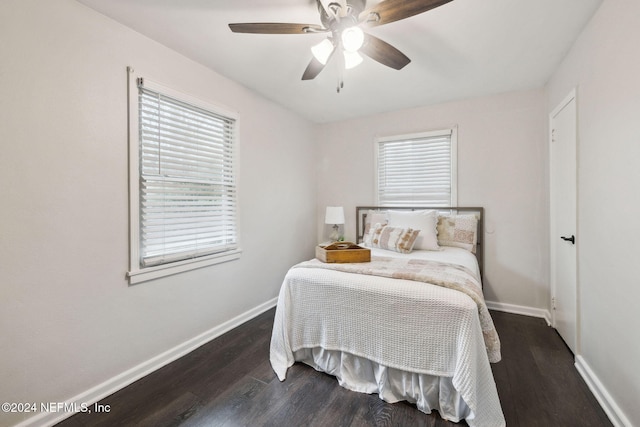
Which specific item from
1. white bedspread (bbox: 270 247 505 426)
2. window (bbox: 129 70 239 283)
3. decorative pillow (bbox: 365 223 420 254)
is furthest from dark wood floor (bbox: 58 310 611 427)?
decorative pillow (bbox: 365 223 420 254)

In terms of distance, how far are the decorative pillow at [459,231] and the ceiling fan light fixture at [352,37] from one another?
229 cm

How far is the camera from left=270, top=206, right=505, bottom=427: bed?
142cm

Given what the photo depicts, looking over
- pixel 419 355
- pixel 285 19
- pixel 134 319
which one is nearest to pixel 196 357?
pixel 134 319

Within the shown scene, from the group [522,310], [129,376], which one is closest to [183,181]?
[129,376]

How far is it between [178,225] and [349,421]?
73.6 inches

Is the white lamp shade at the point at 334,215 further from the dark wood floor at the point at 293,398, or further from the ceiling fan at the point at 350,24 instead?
the ceiling fan at the point at 350,24

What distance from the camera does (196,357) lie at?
7.14ft

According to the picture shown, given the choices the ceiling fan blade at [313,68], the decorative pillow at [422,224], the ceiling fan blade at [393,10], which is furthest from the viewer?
the decorative pillow at [422,224]

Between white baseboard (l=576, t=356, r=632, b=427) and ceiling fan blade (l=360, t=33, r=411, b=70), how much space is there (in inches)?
95.3

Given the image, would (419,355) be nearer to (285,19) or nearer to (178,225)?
(178,225)

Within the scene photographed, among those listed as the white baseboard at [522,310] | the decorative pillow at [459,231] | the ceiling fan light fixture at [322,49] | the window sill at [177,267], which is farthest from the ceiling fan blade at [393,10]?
the white baseboard at [522,310]

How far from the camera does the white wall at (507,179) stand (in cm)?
283

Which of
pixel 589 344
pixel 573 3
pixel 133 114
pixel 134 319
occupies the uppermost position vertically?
pixel 573 3

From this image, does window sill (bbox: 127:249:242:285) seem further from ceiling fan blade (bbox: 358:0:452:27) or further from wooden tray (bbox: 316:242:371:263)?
ceiling fan blade (bbox: 358:0:452:27)
